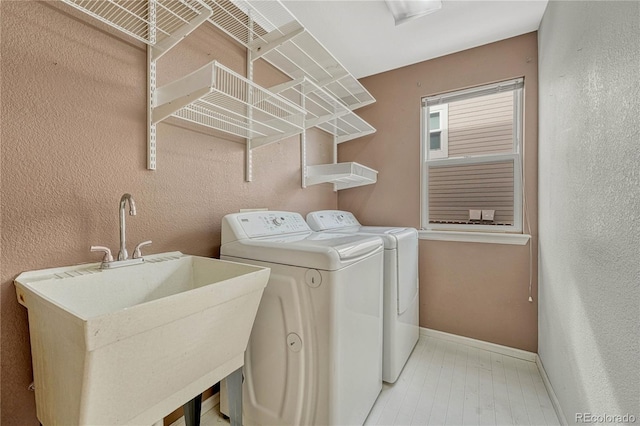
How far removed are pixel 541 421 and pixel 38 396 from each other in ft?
7.57

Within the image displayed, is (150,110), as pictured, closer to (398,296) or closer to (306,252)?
(306,252)

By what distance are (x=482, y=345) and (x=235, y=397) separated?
2058 millimetres

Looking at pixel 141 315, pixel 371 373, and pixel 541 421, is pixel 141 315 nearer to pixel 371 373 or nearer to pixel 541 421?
pixel 371 373

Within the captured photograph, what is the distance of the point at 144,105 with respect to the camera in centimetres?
131

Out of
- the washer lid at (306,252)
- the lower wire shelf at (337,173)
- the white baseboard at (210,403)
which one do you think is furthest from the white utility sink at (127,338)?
the lower wire shelf at (337,173)

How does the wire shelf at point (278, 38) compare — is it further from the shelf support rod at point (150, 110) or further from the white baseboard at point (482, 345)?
the white baseboard at point (482, 345)

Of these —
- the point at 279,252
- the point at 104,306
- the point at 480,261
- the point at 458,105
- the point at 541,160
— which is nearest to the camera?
the point at 104,306

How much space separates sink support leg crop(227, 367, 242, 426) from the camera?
1113 mm

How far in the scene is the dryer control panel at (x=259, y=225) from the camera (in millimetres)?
1504

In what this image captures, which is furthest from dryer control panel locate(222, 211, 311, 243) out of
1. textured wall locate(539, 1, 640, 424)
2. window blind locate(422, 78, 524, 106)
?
window blind locate(422, 78, 524, 106)

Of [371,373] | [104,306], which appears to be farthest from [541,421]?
[104,306]

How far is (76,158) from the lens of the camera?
1.09 meters

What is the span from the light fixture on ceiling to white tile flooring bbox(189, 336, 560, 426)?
7.91ft

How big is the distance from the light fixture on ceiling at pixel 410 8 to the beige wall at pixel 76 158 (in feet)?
3.76
